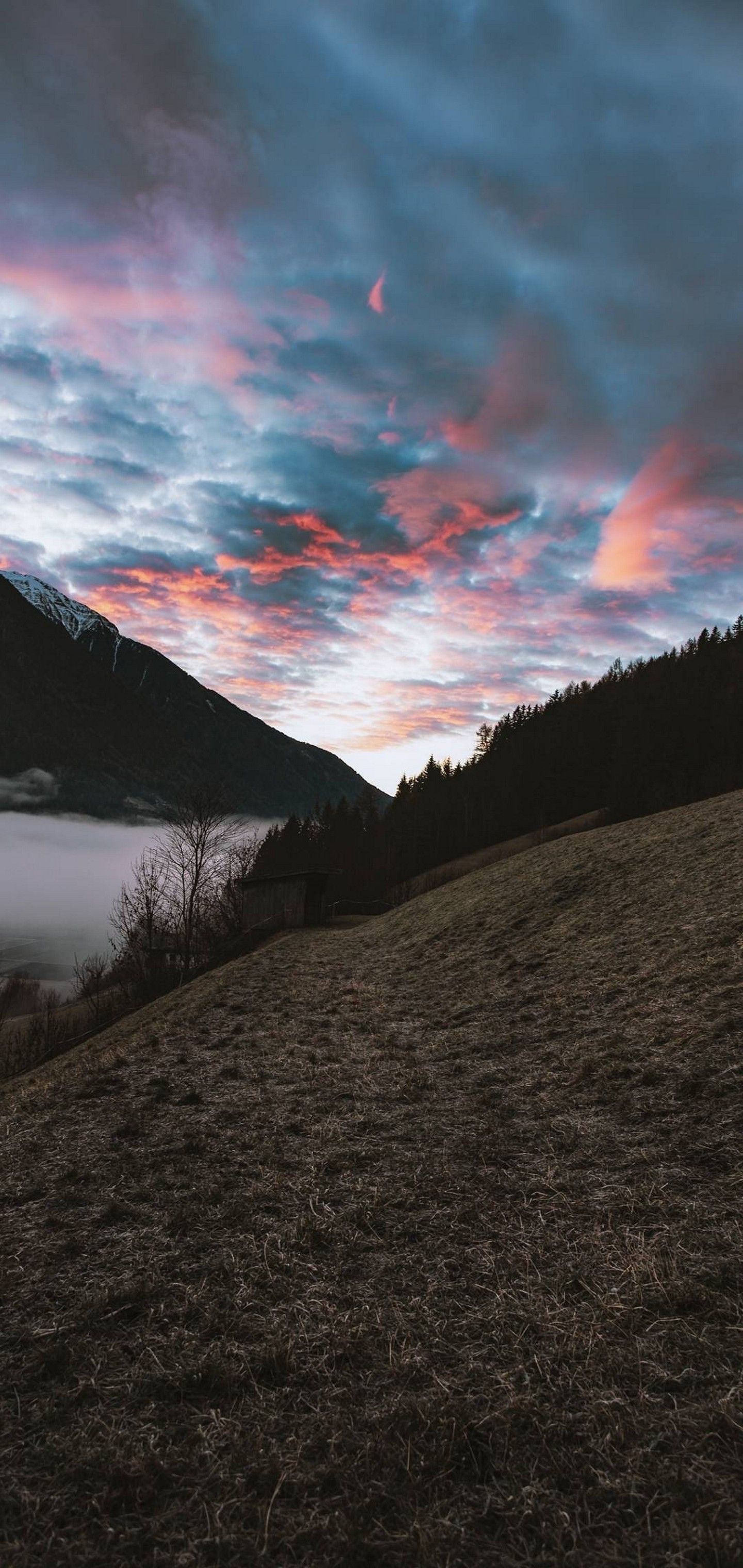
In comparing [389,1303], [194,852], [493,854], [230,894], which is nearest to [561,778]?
[493,854]

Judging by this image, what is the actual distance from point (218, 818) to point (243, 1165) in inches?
1712

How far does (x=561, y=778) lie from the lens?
85.9 meters

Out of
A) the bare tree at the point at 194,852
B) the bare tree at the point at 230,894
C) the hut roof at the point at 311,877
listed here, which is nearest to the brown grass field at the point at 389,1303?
the hut roof at the point at 311,877

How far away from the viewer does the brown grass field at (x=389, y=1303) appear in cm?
359

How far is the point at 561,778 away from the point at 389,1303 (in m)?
84.8

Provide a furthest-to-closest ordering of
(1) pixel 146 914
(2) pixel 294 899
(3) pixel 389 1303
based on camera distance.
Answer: (1) pixel 146 914, (2) pixel 294 899, (3) pixel 389 1303

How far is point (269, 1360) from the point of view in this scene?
15.5ft

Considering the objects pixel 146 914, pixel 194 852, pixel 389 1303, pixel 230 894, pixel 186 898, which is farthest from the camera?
pixel 230 894

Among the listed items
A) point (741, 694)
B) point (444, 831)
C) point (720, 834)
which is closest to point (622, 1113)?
point (720, 834)

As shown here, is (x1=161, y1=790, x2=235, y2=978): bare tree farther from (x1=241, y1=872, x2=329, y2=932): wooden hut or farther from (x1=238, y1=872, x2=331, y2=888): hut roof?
(x1=238, y1=872, x2=331, y2=888): hut roof

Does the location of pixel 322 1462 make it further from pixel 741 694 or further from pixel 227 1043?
pixel 741 694

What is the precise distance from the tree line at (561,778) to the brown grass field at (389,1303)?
140 ft

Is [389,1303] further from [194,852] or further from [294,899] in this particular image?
[194,852]

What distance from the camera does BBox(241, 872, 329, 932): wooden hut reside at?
43.4 metres
